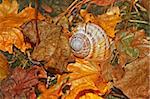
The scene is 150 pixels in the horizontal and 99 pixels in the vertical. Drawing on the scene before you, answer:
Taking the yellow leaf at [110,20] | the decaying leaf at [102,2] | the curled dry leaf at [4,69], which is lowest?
the curled dry leaf at [4,69]

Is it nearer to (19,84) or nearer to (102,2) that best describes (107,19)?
(102,2)

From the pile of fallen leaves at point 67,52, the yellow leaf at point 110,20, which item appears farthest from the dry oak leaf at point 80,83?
the yellow leaf at point 110,20

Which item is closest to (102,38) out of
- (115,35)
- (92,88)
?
(115,35)

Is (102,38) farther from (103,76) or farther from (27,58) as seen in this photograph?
(27,58)

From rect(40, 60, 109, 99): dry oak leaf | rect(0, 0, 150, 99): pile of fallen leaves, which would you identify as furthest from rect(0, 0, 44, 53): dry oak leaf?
rect(40, 60, 109, 99): dry oak leaf

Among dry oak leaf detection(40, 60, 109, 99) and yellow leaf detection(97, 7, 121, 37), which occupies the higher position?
yellow leaf detection(97, 7, 121, 37)

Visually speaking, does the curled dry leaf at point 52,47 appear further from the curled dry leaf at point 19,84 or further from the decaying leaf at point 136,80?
the decaying leaf at point 136,80

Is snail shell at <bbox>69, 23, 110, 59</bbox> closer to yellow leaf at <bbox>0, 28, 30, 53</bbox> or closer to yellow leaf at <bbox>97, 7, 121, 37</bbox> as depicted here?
yellow leaf at <bbox>97, 7, 121, 37</bbox>

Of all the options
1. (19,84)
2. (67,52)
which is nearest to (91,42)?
(67,52)
